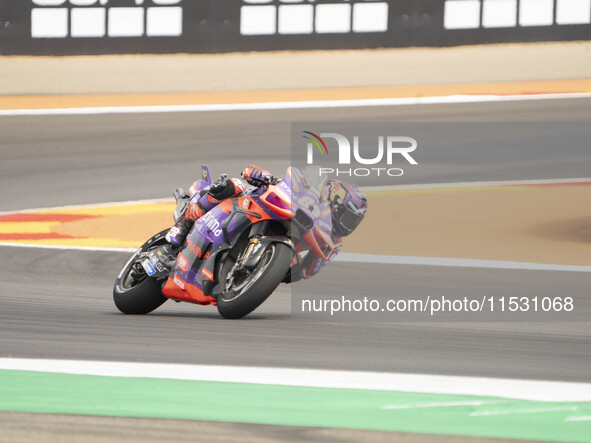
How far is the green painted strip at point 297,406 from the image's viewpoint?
4.14 metres

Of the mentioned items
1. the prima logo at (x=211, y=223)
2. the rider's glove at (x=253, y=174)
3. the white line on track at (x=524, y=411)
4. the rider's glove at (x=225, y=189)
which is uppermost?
the rider's glove at (x=253, y=174)

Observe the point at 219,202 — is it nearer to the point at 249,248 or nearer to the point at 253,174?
the point at 253,174

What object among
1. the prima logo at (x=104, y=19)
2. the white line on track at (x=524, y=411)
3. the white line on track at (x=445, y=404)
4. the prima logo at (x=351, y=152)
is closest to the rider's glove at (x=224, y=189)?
the prima logo at (x=351, y=152)

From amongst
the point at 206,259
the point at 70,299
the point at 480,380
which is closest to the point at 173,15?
the point at 70,299

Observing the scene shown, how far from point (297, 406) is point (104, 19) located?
654 inches

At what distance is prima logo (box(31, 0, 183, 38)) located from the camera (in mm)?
19781

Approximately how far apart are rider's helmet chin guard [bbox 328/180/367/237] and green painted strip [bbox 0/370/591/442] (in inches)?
96.5

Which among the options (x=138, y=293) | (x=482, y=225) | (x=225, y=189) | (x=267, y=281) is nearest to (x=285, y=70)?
(x=482, y=225)

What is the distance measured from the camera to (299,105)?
2036 cm

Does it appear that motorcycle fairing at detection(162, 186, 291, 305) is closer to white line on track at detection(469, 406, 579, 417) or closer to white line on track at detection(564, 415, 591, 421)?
white line on track at detection(469, 406, 579, 417)

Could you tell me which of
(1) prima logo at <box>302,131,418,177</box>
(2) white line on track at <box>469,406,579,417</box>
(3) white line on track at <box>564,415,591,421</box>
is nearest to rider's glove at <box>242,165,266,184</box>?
(1) prima logo at <box>302,131,418,177</box>

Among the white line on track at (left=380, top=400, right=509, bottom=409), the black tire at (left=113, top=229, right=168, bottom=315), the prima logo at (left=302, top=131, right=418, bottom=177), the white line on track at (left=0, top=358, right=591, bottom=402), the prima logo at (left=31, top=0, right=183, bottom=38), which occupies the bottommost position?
the black tire at (left=113, top=229, right=168, bottom=315)

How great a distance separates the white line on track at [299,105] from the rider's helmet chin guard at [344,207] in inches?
507

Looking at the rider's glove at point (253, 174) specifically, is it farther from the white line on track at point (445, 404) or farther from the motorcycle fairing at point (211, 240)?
the white line on track at point (445, 404)
